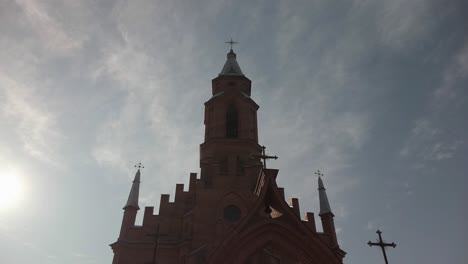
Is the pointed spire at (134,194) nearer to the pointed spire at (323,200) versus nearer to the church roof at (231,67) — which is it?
the church roof at (231,67)

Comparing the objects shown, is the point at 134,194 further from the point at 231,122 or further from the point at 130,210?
the point at 231,122

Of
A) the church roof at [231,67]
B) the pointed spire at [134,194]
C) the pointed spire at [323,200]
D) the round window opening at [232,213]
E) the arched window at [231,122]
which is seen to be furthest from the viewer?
the church roof at [231,67]

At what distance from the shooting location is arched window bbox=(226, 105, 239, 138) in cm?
2764

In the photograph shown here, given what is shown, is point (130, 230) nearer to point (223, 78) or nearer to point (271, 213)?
point (271, 213)

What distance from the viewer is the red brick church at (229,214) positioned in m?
15.2

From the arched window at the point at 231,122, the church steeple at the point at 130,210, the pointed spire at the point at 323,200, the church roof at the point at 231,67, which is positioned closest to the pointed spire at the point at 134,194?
the church steeple at the point at 130,210

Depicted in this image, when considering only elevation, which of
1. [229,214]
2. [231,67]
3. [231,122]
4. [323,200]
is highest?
[231,67]

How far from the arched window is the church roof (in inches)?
177

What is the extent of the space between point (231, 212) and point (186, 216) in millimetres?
2872

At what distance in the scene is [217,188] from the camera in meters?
22.3

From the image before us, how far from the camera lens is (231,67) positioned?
33.5m

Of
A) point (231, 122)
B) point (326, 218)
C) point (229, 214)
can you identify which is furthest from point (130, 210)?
point (326, 218)

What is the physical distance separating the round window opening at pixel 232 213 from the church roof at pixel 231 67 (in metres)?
14.1

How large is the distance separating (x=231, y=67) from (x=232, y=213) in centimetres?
1655
